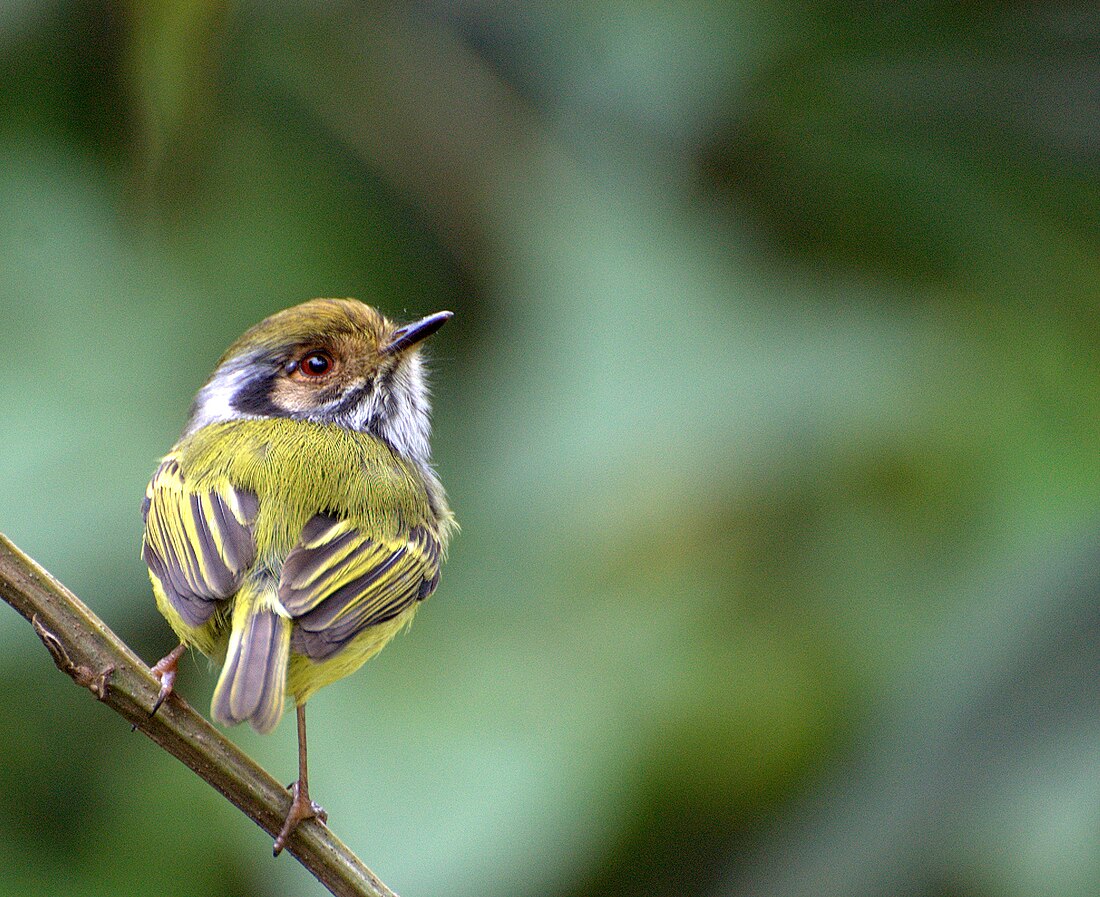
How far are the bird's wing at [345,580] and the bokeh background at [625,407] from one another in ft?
1.34

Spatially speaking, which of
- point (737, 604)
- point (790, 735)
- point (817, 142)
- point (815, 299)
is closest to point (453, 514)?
point (737, 604)

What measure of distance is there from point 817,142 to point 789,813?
1859 mm

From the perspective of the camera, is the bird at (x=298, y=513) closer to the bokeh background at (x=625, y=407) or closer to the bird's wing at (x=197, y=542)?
the bird's wing at (x=197, y=542)

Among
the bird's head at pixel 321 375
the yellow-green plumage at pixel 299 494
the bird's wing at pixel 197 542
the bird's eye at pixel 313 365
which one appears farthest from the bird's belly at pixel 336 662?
the bird's eye at pixel 313 365

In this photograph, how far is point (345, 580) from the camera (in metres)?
2.48

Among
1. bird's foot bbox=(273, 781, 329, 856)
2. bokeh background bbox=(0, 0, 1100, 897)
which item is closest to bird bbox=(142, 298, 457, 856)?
bird's foot bbox=(273, 781, 329, 856)

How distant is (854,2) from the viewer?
373 centimetres

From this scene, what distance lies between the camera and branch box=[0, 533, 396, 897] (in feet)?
6.15

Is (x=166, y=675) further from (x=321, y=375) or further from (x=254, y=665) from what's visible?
(x=321, y=375)

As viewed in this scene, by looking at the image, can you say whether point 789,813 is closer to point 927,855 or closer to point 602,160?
point 927,855

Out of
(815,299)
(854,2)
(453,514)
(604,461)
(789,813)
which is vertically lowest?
(789,813)

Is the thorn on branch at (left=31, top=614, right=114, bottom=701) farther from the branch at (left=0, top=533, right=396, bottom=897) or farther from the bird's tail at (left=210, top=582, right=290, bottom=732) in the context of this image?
the bird's tail at (left=210, top=582, right=290, bottom=732)

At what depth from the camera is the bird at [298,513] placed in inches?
90.8

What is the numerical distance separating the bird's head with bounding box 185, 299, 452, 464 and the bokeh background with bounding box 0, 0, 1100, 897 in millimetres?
207
